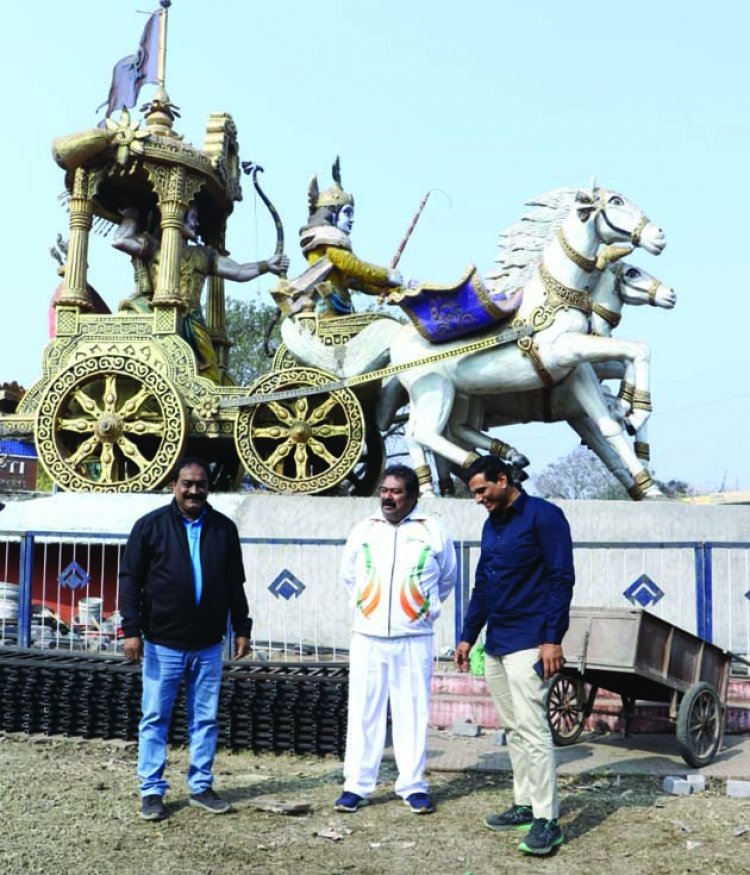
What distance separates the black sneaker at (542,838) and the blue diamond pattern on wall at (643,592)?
3434 mm

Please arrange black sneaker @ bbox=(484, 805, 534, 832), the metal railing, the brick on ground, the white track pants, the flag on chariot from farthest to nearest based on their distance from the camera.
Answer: the flag on chariot → the metal railing → the brick on ground → the white track pants → black sneaker @ bbox=(484, 805, 534, 832)

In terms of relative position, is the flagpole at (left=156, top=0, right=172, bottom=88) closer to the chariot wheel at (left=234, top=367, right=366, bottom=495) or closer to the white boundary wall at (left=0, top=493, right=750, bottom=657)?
the chariot wheel at (left=234, top=367, right=366, bottom=495)

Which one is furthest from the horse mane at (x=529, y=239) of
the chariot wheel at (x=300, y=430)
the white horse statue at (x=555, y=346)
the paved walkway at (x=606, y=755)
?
the paved walkway at (x=606, y=755)

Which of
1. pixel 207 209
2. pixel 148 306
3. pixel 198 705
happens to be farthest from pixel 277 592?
pixel 207 209

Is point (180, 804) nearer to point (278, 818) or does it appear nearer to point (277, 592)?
point (278, 818)

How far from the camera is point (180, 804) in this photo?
474cm

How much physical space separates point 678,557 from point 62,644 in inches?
215

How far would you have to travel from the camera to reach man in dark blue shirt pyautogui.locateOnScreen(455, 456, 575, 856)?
417 cm

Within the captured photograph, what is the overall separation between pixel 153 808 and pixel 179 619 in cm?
84

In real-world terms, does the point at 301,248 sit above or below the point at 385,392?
above

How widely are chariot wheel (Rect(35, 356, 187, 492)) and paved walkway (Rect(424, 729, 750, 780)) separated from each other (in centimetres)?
514

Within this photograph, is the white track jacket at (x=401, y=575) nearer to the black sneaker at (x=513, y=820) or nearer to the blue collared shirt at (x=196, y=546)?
the blue collared shirt at (x=196, y=546)

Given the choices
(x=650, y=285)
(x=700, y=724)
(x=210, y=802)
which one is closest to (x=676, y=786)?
(x=700, y=724)

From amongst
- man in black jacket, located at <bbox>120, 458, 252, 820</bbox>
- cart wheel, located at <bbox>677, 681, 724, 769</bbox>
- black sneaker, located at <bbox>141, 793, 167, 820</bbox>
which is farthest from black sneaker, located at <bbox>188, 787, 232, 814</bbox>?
cart wheel, located at <bbox>677, 681, 724, 769</bbox>
